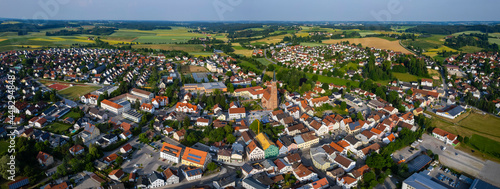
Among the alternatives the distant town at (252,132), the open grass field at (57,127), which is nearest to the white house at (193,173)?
the distant town at (252,132)

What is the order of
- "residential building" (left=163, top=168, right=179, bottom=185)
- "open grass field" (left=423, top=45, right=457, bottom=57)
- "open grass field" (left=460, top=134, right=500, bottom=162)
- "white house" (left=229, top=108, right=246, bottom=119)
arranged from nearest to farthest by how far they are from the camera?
1. "residential building" (left=163, top=168, right=179, bottom=185)
2. "open grass field" (left=460, top=134, right=500, bottom=162)
3. "white house" (left=229, top=108, right=246, bottom=119)
4. "open grass field" (left=423, top=45, right=457, bottom=57)

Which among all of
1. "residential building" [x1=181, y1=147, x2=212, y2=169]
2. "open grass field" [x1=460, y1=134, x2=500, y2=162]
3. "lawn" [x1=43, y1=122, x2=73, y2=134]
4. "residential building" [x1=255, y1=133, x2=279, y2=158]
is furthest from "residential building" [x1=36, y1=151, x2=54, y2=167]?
"open grass field" [x1=460, y1=134, x2=500, y2=162]

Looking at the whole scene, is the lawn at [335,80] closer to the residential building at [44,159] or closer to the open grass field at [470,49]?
the residential building at [44,159]

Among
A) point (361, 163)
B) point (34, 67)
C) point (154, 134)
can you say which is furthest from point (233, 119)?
point (34, 67)

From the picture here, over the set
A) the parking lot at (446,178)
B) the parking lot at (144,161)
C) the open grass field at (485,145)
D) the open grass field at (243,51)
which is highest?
the open grass field at (243,51)

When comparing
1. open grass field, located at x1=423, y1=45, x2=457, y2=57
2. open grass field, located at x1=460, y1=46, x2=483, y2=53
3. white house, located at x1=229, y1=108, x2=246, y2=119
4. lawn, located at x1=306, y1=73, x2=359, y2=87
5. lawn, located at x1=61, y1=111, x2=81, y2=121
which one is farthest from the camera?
open grass field, located at x1=460, y1=46, x2=483, y2=53

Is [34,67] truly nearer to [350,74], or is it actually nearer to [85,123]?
[85,123]

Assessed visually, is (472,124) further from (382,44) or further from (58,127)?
(382,44)

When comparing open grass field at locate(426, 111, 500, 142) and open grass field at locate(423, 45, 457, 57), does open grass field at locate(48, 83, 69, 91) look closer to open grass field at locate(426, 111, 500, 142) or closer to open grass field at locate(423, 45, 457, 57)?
open grass field at locate(426, 111, 500, 142)
